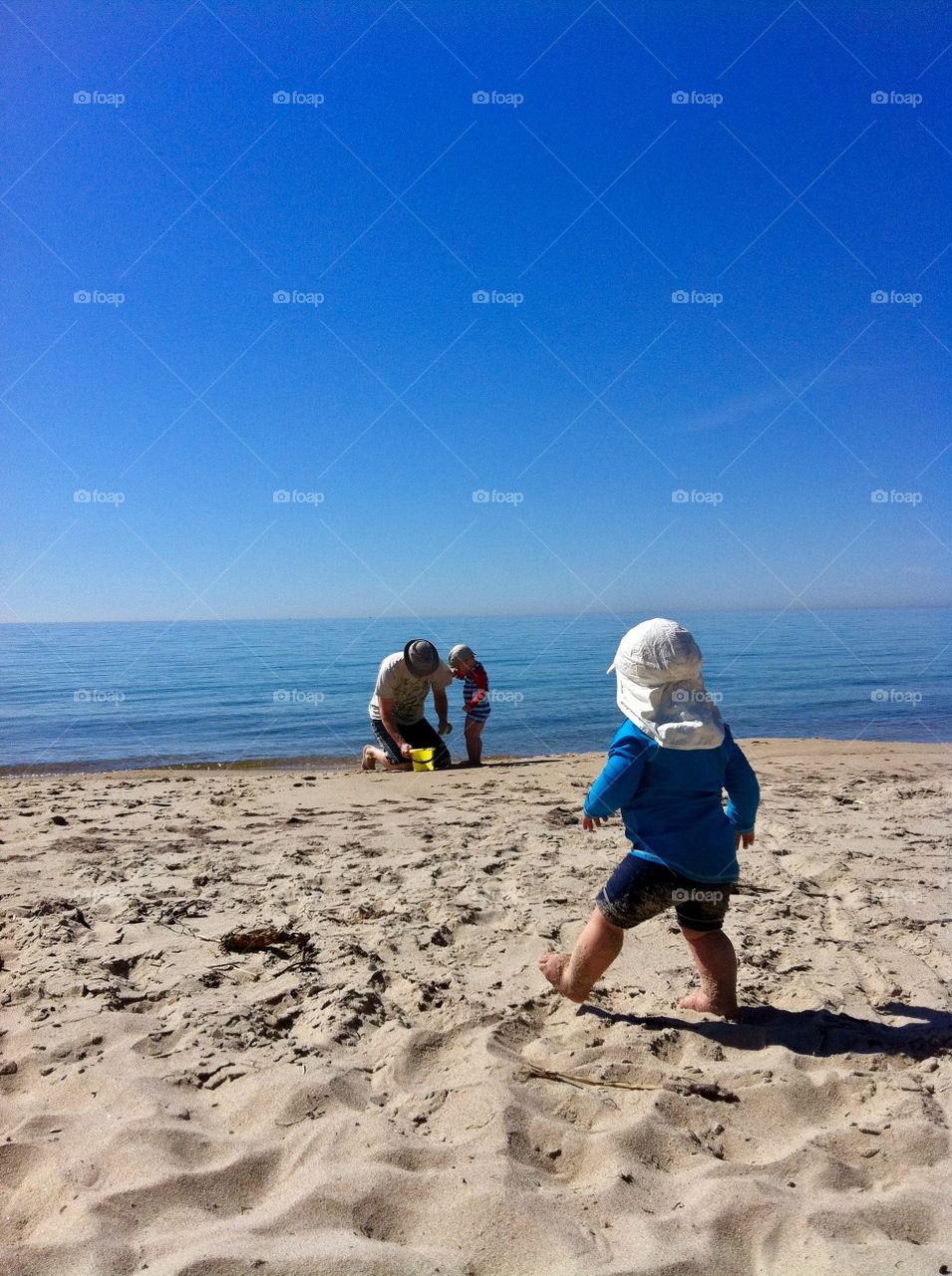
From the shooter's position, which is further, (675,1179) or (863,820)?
(863,820)

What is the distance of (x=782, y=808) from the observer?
6.63m

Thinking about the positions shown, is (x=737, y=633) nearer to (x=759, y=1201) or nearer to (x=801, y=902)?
(x=801, y=902)

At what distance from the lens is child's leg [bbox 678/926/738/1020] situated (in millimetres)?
3234

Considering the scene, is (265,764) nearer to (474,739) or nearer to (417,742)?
(417,742)

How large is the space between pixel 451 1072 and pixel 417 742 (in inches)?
278

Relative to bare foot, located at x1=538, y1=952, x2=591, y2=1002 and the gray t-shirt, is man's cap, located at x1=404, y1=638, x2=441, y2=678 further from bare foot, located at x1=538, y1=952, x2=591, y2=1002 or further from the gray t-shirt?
bare foot, located at x1=538, y1=952, x2=591, y2=1002

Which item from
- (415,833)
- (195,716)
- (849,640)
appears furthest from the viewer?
(849,640)

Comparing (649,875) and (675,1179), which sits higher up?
(649,875)

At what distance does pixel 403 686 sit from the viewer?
374 inches

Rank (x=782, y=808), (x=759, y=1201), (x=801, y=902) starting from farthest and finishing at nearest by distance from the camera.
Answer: (x=782, y=808) < (x=801, y=902) < (x=759, y=1201)

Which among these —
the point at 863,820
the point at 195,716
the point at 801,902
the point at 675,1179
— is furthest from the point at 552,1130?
the point at 195,716

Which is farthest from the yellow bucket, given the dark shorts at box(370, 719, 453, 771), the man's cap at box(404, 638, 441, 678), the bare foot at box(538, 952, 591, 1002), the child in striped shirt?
the bare foot at box(538, 952, 591, 1002)

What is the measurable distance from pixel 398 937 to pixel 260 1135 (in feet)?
4.82

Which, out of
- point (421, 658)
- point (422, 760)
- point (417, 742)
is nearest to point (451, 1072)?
point (421, 658)
